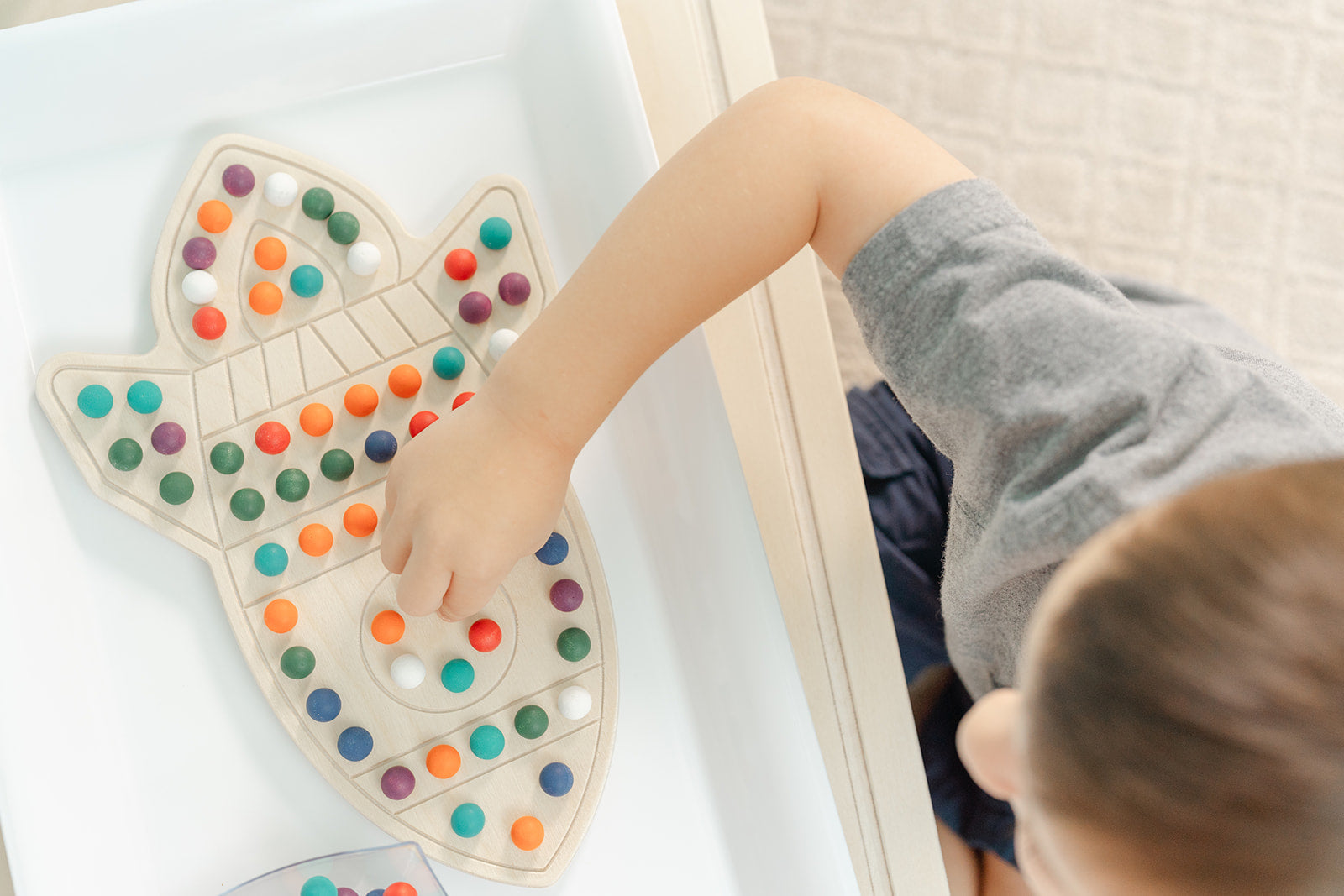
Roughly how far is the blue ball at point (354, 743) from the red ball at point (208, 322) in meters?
0.18

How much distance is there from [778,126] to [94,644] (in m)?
0.35

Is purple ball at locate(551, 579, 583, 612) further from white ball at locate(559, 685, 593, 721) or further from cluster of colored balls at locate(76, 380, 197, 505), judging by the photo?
cluster of colored balls at locate(76, 380, 197, 505)

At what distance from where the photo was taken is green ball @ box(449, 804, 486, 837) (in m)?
0.39

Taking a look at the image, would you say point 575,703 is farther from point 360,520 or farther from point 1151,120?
point 1151,120

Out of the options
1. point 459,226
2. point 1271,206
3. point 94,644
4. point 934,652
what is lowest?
point 934,652

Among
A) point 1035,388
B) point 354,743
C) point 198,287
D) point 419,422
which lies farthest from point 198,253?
point 1035,388

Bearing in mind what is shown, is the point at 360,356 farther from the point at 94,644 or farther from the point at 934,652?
the point at 934,652

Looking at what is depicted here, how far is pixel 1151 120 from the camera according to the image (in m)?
0.73

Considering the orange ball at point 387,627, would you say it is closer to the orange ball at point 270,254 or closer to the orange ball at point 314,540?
the orange ball at point 314,540

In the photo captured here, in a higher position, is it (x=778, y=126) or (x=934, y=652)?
(x=778, y=126)

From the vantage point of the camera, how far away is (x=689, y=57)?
0.45m

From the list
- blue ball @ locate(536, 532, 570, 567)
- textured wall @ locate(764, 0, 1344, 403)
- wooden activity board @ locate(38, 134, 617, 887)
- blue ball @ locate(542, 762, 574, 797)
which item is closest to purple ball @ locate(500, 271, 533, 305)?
wooden activity board @ locate(38, 134, 617, 887)

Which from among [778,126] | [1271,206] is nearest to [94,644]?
[778,126]

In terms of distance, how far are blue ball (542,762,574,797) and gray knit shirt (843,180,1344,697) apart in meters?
0.19
